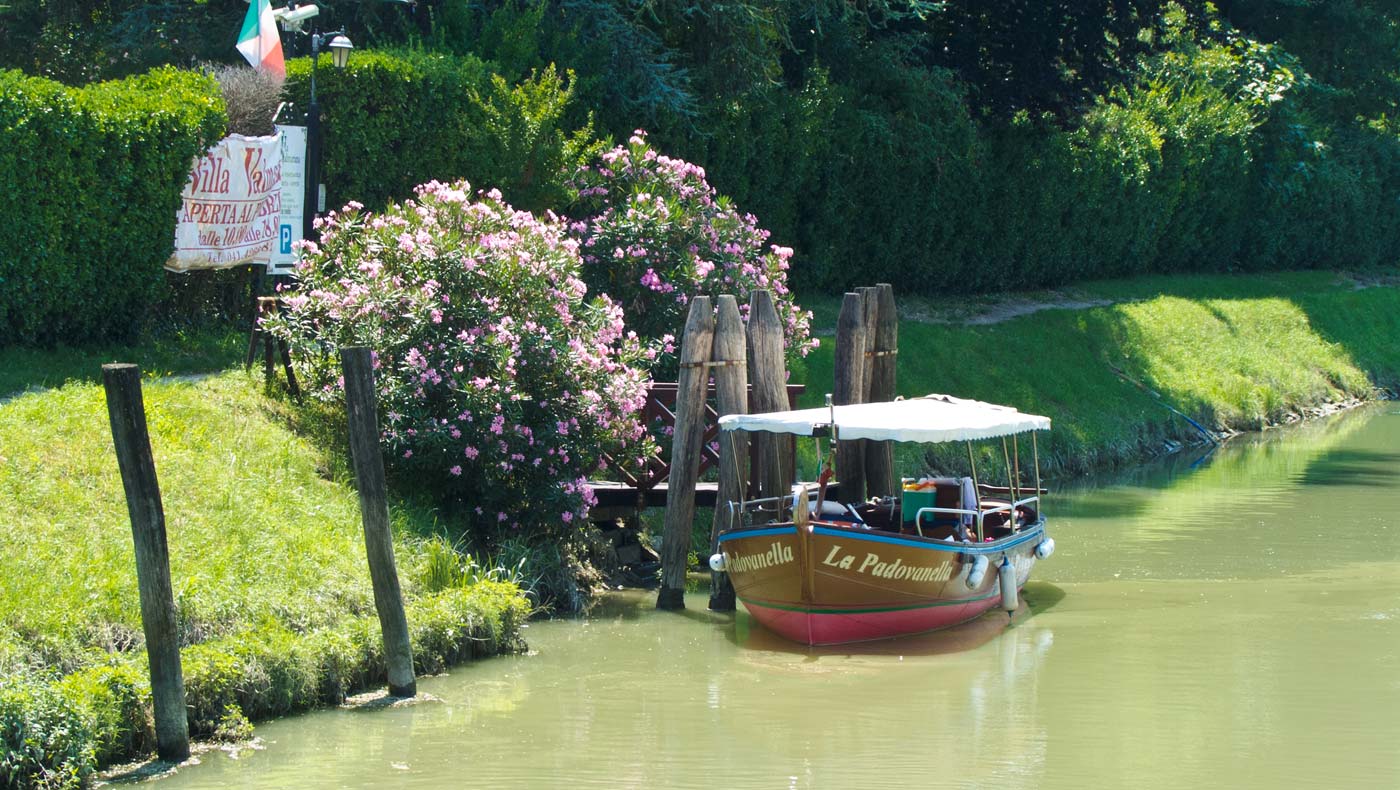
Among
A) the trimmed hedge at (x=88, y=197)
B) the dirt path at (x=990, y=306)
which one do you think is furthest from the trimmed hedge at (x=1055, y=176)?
the trimmed hedge at (x=88, y=197)

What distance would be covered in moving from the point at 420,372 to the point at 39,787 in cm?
675

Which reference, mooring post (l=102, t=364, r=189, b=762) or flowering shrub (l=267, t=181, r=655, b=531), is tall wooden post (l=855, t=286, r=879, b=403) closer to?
flowering shrub (l=267, t=181, r=655, b=531)

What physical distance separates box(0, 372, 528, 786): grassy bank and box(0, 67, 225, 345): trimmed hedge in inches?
72.9

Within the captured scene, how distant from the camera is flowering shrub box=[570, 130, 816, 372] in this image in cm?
2003

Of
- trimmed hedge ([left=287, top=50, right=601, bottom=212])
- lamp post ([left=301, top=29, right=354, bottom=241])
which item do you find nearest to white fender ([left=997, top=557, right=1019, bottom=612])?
trimmed hedge ([left=287, top=50, right=601, bottom=212])

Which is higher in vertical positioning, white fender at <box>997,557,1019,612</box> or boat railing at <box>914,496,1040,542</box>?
boat railing at <box>914,496,1040,542</box>

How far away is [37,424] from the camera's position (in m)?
14.7

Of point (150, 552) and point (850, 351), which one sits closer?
point (150, 552)

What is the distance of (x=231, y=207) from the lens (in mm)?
19500

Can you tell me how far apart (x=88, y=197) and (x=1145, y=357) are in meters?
22.4

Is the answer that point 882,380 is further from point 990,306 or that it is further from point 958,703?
point 990,306

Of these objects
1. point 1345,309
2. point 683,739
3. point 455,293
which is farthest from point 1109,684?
point 1345,309

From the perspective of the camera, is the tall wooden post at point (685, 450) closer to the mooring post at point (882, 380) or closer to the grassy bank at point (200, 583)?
the grassy bank at point (200, 583)

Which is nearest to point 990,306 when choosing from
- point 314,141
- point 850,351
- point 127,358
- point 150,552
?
point 850,351
